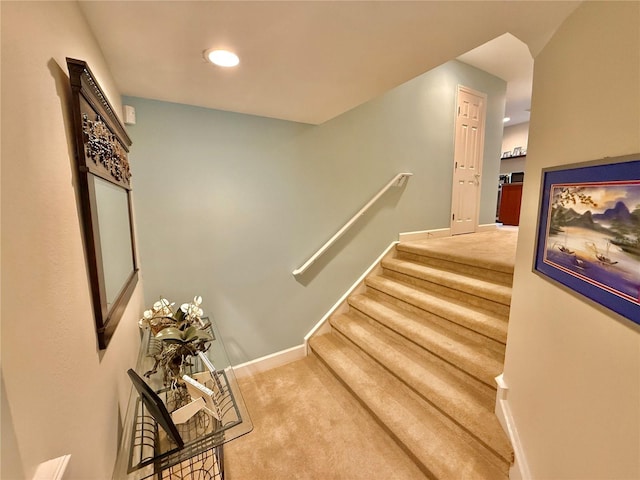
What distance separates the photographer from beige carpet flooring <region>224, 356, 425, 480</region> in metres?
1.53

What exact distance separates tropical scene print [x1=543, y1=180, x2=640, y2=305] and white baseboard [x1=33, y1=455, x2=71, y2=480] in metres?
1.39

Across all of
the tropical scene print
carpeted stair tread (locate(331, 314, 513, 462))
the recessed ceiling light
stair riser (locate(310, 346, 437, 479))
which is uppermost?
the recessed ceiling light

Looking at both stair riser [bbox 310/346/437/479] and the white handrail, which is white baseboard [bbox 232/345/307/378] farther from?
the white handrail

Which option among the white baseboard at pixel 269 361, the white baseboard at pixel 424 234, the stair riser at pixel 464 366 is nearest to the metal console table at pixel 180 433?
the white baseboard at pixel 269 361

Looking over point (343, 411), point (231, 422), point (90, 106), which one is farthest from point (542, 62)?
point (343, 411)

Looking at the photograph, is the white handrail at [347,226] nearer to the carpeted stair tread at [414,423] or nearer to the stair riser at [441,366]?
the stair riser at [441,366]

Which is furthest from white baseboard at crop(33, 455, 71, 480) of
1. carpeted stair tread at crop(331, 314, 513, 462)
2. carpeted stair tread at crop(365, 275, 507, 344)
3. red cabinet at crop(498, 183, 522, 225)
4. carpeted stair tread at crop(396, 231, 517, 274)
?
red cabinet at crop(498, 183, 522, 225)

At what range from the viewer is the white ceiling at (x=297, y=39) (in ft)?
3.10

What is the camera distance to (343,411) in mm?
1954

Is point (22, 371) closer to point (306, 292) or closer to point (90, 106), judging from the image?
point (90, 106)

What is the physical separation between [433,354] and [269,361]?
141cm

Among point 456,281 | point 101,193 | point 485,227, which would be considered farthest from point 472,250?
point 101,193

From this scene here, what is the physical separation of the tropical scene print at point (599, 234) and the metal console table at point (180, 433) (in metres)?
1.40

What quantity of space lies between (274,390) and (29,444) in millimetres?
1914
